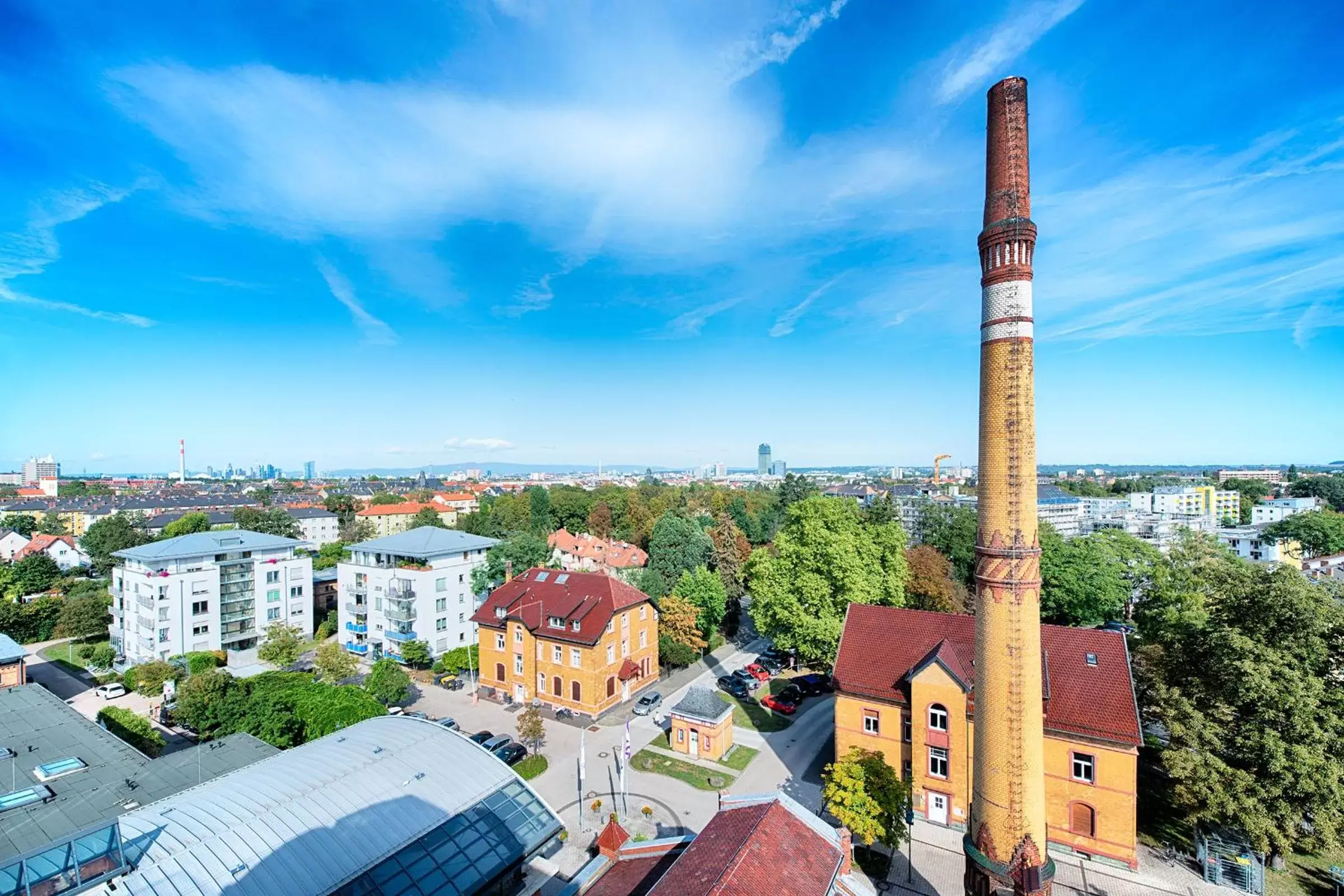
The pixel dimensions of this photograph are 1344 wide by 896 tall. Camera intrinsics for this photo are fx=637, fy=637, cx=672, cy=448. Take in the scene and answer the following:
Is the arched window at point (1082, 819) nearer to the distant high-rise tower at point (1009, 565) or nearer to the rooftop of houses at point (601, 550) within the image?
the distant high-rise tower at point (1009, 565)

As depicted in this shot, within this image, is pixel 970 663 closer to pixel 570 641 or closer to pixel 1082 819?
pixel 1082 819

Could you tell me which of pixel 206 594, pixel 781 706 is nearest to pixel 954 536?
pixel 781 706

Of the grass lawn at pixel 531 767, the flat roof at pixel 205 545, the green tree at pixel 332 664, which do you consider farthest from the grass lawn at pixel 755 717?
the flat roof at pixel 205 545

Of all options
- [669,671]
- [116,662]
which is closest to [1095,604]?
[669,671]

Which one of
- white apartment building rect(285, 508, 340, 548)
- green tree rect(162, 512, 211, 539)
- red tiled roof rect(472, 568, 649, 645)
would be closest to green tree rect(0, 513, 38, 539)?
green tree rect(162, 512, 211, 539)

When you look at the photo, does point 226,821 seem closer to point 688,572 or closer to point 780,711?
point 780,711

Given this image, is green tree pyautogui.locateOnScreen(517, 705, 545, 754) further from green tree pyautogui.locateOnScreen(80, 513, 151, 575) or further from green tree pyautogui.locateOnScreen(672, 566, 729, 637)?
green tree pyautogui.locateOnScreen(80, 513, 151, 575)
